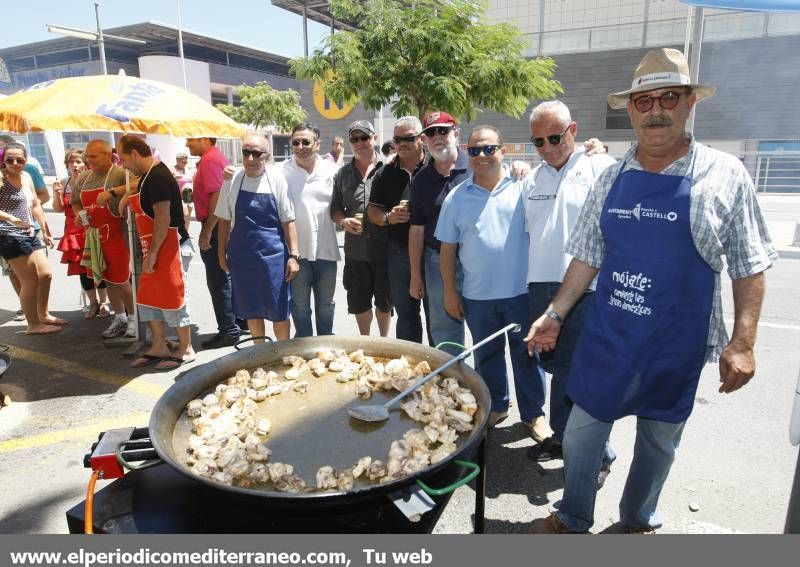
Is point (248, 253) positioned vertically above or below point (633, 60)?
below

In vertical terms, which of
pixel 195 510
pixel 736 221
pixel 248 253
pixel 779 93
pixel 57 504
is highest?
pixel 779 93

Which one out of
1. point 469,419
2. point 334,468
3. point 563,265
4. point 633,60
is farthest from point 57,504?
point 633,60

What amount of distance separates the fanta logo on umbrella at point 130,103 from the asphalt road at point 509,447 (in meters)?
2.13

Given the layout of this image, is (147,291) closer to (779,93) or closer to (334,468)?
(334,468)

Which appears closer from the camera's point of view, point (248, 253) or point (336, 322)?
point (248, 253)

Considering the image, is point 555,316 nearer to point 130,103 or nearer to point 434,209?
point 434,209

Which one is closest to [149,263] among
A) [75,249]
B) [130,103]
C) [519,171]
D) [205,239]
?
[205,239]

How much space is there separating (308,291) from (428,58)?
632 centimetres

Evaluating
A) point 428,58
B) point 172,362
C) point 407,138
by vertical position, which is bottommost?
point 172,362

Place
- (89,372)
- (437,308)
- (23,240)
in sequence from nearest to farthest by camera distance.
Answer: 1. (437,308)
2. (89,372)
3. (23,240)

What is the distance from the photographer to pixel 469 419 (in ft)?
6.44

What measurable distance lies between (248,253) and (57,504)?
1.95 metres

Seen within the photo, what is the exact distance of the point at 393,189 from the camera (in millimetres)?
3791

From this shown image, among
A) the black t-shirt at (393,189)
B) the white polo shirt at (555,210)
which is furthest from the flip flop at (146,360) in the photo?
the white polo shirt at (555,210)
